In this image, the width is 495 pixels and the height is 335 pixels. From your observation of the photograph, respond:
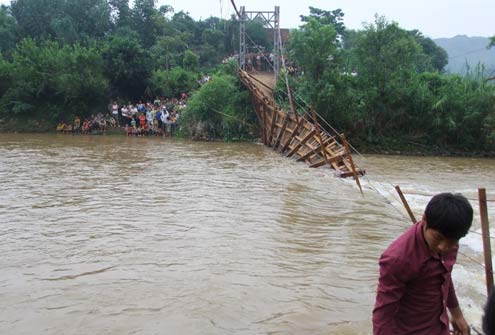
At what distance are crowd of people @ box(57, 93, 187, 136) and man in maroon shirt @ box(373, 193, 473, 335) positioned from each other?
24441 millimetres

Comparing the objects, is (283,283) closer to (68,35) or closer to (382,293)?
(382,293)

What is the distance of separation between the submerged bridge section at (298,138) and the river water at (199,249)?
618 mm

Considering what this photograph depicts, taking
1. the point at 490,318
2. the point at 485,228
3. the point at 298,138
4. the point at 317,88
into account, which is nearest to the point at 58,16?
the point at 317,88

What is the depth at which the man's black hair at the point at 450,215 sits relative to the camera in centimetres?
224

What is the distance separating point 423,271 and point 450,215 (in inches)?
13.3

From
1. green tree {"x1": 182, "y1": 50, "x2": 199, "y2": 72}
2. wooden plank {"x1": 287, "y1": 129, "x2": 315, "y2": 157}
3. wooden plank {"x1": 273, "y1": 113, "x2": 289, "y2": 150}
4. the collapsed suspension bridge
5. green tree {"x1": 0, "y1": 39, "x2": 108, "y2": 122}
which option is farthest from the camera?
green tree {"x1": 182, "y1": 50, "x2": 199, "y2": 72}

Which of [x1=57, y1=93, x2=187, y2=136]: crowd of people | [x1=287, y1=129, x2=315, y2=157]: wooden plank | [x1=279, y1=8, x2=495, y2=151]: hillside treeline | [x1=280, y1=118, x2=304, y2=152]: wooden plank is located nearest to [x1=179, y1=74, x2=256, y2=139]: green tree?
[x1=57, y1=93, x2=187, y2=136]: crowd of people

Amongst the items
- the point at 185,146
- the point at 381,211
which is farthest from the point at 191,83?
the point at 381,211

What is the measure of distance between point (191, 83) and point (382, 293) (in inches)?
1192

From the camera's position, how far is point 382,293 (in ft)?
7.83

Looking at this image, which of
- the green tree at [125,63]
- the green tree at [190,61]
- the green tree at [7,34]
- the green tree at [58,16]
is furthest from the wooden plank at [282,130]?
the green tree at [58,16]

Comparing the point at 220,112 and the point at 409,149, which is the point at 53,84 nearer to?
the point at 220,112

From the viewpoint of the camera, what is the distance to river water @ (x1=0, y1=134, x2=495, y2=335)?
4930mm

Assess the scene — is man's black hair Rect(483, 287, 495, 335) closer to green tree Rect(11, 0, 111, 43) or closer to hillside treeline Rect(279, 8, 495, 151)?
hillside treeline Rect(279, 8, 495, 151)
